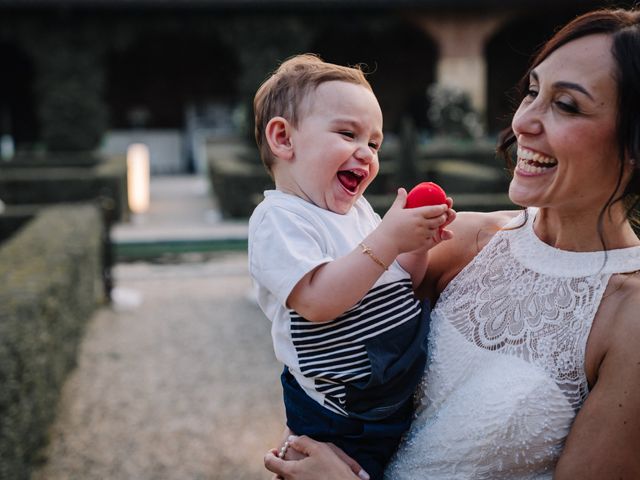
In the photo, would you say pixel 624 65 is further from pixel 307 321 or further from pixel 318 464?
pixel 318 464

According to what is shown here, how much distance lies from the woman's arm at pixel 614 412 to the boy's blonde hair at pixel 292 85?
2.31 feet

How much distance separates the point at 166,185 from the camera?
19875 mm

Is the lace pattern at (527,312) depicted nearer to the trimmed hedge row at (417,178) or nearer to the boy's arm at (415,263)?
the boy's arm at (415,263)

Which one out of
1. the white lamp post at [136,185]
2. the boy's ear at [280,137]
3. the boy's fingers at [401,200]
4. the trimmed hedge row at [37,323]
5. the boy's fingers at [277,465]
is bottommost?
the white lamp post at [136,185]

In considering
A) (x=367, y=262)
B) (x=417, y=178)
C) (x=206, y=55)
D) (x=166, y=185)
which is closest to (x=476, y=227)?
(x=367, y=262)

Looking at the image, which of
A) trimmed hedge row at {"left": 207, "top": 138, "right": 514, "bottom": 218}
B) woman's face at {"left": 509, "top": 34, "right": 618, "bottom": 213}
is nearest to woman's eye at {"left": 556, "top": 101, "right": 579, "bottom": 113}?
woman's face at {"left": 509, "top": 34, "right": 618, "bottom": 213}

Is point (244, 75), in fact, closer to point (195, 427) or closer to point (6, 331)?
point (195, 427)

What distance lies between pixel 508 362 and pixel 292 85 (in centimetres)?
70

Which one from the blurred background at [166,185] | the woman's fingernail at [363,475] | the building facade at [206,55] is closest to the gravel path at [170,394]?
the blurred background at [166,185]

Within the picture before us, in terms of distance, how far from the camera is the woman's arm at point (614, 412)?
1.37m

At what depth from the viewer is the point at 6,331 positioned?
3.34 metres

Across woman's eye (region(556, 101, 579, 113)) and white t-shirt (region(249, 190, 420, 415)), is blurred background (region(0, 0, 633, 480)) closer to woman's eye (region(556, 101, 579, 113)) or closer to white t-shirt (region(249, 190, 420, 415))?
woman's eye (region(556, 101, 579, 113))

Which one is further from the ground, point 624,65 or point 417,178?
point 624,65

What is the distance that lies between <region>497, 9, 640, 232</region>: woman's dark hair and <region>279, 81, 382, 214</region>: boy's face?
39cm
